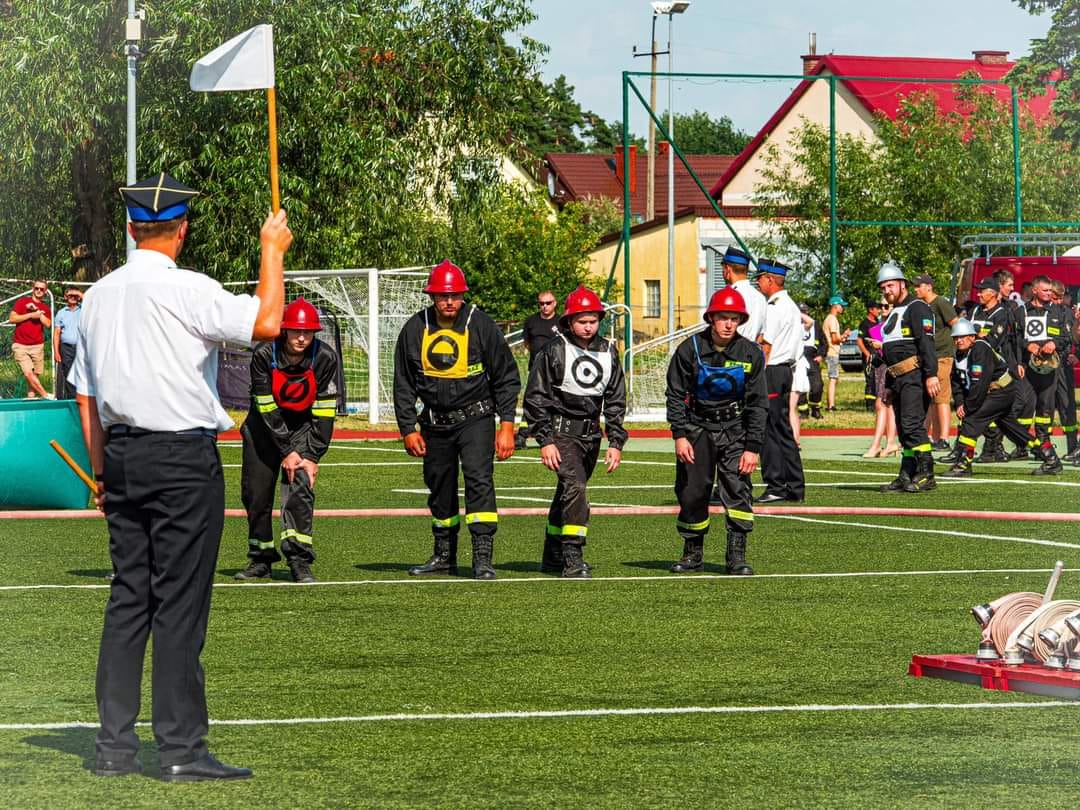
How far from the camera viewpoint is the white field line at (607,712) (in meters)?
7.39

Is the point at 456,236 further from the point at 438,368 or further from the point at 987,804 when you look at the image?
the point at 987,804

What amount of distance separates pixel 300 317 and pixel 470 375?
1.13 metres

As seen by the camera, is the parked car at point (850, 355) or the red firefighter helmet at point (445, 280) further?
the parked car at point (850, 355)

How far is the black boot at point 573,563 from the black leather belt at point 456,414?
1035 millimetres

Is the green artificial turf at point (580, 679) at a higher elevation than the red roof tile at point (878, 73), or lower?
lower

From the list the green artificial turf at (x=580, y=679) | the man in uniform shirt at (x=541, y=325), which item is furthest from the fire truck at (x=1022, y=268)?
A: the green artificial turf at (x=580, y=679)

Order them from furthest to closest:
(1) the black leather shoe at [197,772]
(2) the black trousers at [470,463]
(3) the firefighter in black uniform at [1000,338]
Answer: (3) the firefighter in black uniform at [1000,338]
(2) the black trousers at [470,463]
(1) the black leather shoe at [197,772]

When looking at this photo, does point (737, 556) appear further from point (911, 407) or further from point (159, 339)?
point (159, 339)

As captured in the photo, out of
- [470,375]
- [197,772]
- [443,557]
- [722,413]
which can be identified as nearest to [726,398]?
[722,413]

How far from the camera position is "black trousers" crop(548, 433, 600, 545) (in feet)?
39.5

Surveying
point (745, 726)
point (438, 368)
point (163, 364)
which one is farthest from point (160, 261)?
point (438, 368)

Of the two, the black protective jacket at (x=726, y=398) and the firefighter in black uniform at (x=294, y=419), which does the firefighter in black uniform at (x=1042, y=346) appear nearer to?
the black protective jacket at (x=726, y=398)

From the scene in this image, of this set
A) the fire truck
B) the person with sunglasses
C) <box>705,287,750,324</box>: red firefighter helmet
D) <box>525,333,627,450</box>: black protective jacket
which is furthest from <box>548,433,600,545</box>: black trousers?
the fire truck

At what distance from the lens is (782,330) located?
1709cm
